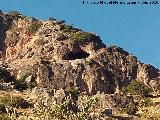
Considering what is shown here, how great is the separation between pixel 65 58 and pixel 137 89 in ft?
69.0

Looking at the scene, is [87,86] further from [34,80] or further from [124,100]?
[124,100]

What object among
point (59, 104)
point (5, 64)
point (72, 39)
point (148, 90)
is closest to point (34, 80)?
point (5, 64)

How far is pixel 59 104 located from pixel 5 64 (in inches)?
3504

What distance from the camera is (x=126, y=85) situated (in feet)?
397

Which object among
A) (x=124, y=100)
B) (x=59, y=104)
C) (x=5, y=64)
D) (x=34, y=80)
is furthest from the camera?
(x=5, y=64)

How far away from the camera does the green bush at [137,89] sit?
375ft

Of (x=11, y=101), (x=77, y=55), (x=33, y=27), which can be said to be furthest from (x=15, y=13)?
(x=11, y=101)

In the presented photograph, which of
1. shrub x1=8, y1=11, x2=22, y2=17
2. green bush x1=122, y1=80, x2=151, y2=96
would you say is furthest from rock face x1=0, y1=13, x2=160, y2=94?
green bush x1=122, y1=80, x2=151, y2=96

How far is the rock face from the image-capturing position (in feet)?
376

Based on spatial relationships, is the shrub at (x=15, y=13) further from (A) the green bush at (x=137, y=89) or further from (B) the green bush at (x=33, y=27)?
(A) the green bush at (x=137, y=89)

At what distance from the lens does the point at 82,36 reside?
131 meters

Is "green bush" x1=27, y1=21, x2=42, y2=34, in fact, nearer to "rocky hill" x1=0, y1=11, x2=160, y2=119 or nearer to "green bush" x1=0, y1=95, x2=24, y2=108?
"rocky hill" x1=0, y1=11, x2=160, y2=119

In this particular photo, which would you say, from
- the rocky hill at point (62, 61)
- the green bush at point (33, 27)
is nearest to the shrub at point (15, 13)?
the rocky hill at point (62, 61)

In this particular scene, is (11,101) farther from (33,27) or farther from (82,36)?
(33,27)
